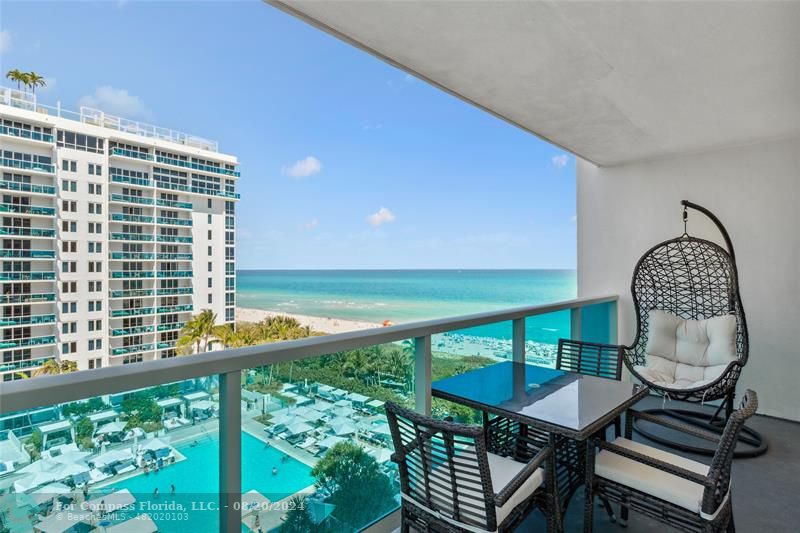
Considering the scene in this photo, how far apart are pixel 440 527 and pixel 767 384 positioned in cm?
397

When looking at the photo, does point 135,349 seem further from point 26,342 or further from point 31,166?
point 31,166

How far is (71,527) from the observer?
48.8 inches

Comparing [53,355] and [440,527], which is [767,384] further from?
[53,355]

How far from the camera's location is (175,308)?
24.7 m

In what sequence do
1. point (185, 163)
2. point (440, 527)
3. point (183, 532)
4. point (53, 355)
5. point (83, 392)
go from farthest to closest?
1. point (185, 163)
2. point (53, 355)
3. point (440, 527)
4. point (183, 532)
5. point (83, 392)

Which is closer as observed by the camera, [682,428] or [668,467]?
[668,467]

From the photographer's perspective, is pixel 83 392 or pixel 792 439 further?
pixel 792 439

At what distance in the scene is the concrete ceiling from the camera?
202 cm

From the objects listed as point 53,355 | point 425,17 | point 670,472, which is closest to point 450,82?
point 425,17

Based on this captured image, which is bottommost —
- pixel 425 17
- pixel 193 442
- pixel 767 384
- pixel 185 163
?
pixel 767 384

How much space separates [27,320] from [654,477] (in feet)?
81.2

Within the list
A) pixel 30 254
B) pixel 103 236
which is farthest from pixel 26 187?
pixel 103 236

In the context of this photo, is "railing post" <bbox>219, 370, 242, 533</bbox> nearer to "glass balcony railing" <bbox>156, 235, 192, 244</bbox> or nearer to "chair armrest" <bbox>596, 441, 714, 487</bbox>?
"chair armrest" <bbox>596, 441, 714, 487</bbox>

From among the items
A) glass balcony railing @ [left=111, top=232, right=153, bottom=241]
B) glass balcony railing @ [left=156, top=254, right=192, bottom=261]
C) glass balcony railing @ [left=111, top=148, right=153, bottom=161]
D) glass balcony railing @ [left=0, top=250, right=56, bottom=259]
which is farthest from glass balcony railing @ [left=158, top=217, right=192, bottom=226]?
glass balcony railing @ [left=0, top=250, right=56, bottom=259]
